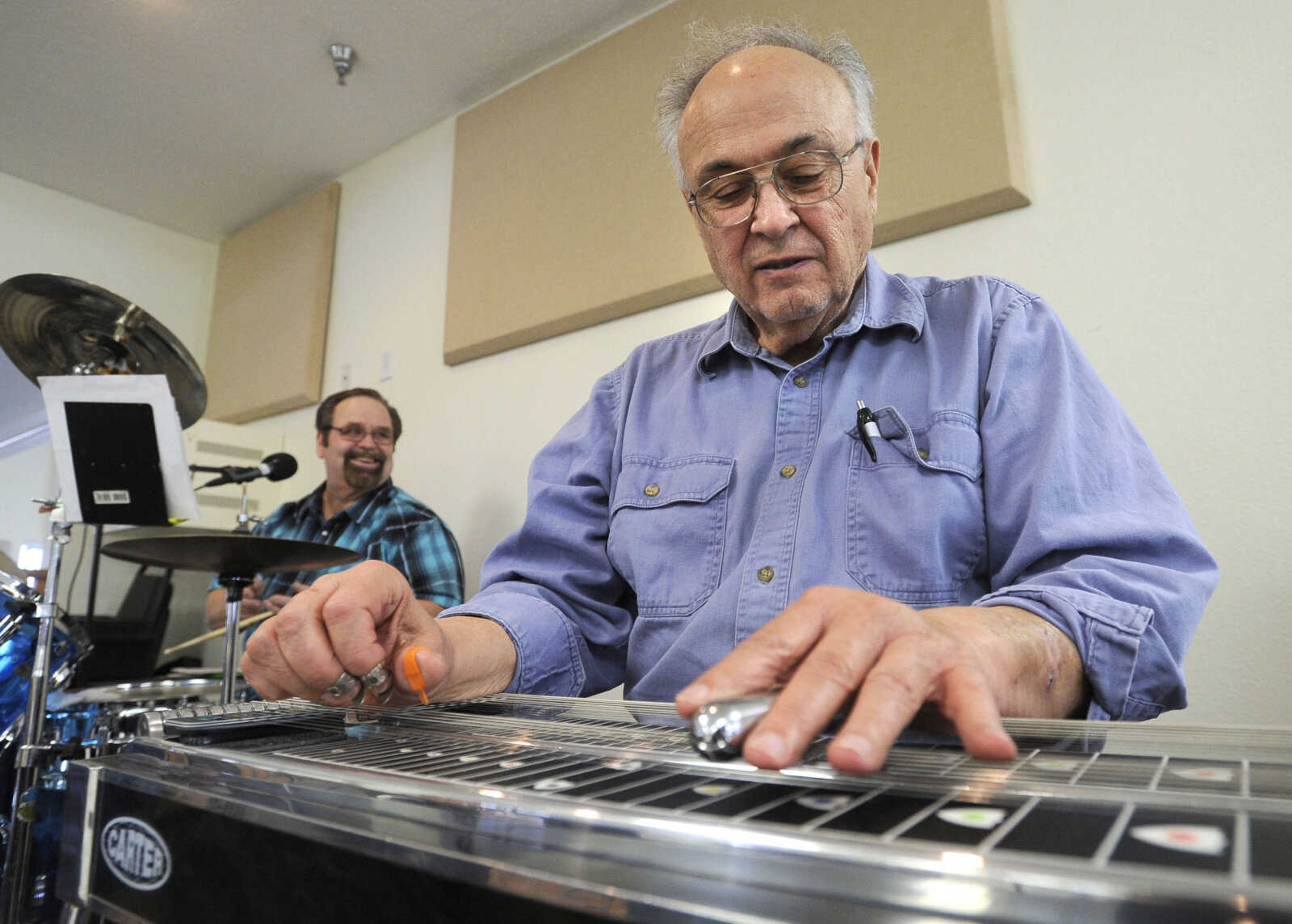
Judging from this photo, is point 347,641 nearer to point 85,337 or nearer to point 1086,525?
point 1086,525

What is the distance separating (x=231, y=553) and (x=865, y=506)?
1492 millimetres

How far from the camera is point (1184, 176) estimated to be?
1.44 metres

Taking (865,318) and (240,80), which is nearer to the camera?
(865,318)

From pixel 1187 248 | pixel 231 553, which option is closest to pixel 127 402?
pixel 231 553

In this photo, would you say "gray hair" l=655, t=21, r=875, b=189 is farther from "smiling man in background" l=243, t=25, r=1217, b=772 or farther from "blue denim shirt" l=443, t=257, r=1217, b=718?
"blue denim shirt" l=443, t=257, r=1217, b=718

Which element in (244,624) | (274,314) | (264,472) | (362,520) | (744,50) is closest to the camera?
(744,50)

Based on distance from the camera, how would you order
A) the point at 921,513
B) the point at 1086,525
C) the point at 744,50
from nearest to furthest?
the point at 1086,525, the point at 921,513, the point at 744,50

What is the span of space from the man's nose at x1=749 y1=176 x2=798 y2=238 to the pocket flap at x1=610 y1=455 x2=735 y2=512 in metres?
0.28

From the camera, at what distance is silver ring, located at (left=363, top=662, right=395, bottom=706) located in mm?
608

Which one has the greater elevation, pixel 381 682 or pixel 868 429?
pixel 868 429

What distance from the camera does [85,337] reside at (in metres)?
1.97

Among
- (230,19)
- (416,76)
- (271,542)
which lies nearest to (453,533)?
(271,542)

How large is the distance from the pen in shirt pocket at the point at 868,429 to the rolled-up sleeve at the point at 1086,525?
108mm

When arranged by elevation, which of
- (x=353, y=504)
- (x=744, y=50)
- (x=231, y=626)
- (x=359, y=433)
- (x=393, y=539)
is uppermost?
(x=744, y=50)
